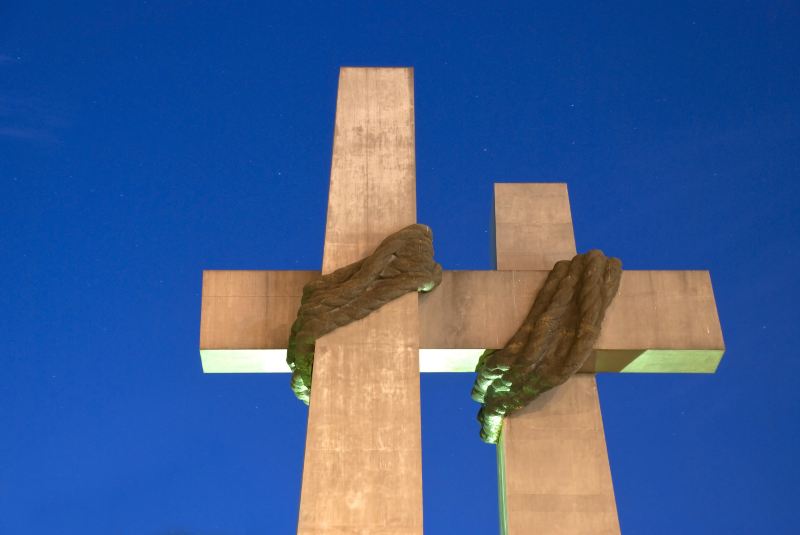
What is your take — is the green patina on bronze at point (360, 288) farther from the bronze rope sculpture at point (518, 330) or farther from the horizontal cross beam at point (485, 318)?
the horizontal cross beam at point (485, 318)

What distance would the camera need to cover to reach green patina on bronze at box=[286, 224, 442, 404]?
24.3 ft

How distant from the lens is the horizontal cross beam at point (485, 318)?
7863 mm

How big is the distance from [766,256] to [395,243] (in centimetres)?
949

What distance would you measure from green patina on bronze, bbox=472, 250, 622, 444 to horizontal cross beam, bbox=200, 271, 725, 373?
0.13 metres

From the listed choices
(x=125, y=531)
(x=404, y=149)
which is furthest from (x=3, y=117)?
(x=404, y=149)

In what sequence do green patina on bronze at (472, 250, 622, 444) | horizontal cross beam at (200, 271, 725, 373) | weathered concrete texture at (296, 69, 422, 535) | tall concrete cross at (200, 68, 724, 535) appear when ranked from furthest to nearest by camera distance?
horizontal cross beam at (200, 271, 725, 373) < green patina on bronze at (472, 250, 622, 444) < tall concrete cross at (200, 68, 724, 535) < weathered concrete texture at (296, 69, 422, 535)

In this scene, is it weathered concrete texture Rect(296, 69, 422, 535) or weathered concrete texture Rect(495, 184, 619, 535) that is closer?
weathered concrete texture Rect(296, 69, 422, 535)

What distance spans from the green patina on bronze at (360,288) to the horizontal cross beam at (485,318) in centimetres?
32

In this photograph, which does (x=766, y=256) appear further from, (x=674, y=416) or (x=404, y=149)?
(x=404, y=149)

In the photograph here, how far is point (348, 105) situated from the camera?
8.39 meters

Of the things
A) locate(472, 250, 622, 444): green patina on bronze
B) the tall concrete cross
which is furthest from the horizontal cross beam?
locate(472, 250, 622, 444): green patina on bronze

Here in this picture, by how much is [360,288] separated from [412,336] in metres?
0.51

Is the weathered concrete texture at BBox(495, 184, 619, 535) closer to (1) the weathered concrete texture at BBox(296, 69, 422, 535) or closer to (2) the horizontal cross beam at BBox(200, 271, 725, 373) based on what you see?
(2) the horizontal cross beam at BBox(200, 271, 725, 373)

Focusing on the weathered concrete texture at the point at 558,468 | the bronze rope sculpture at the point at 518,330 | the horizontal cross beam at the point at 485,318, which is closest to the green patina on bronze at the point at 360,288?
the bronze rope sculpture at the point at 518,330
